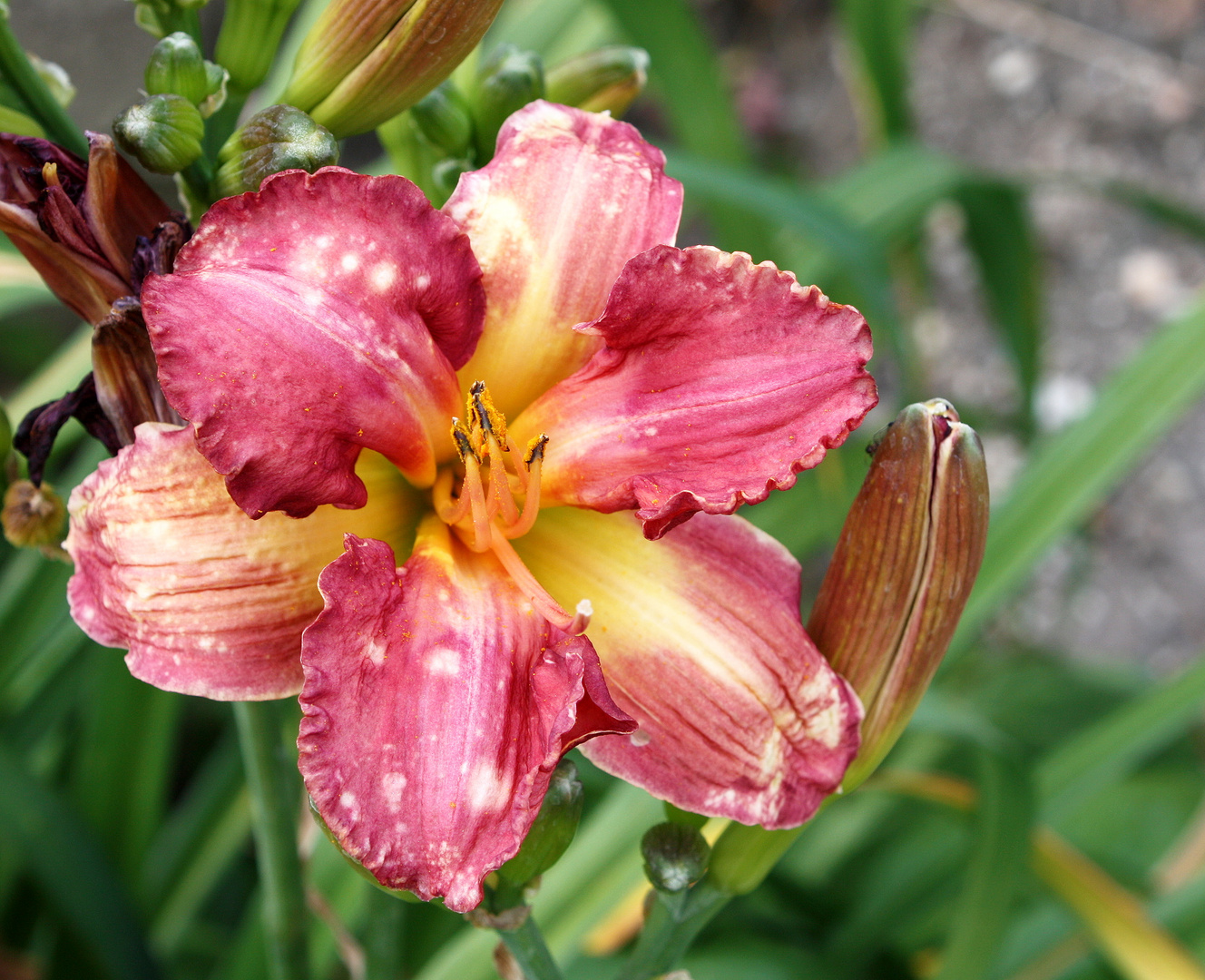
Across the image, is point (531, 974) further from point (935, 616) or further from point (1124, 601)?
point (1124, 601)

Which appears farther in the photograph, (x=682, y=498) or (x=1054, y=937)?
(x=1054, y=937)

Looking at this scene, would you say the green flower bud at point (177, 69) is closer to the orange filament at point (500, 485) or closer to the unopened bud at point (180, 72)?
the unopened bud at point (180, 72)

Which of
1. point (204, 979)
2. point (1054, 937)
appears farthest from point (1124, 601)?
point (204, 979)

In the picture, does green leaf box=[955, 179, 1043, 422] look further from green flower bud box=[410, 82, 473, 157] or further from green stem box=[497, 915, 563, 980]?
green stem box=[497, 915, 563, 980]

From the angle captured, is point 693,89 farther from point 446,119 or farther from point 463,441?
point 463,441

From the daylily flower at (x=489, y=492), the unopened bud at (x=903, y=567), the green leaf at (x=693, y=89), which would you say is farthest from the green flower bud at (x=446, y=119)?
the green leaf at (x=693, y=89)
